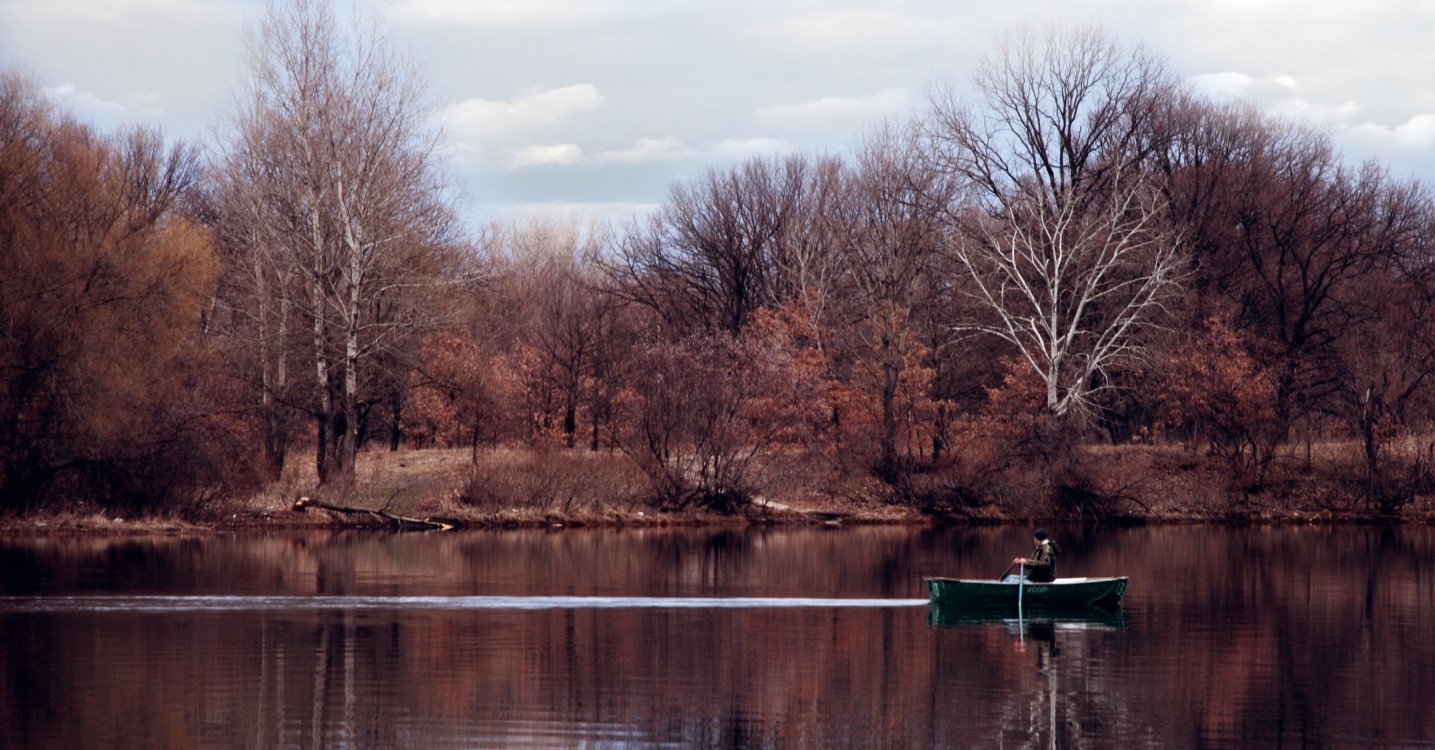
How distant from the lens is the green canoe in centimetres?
2845

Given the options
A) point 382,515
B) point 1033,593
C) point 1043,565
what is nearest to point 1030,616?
point 1033,593

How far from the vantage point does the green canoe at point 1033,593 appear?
28.5 metres

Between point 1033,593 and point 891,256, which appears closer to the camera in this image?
point 1033,593

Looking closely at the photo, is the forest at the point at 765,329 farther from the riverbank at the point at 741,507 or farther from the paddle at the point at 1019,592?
the paddle at the point at 1019,592

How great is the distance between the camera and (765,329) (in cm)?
6069

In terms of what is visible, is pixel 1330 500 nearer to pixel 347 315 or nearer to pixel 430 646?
pixel 347 315

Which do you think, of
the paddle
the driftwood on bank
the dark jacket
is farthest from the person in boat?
the driftwood on bank

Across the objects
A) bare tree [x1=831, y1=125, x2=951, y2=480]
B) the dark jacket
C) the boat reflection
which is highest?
bare tree [x1=831, y1=125, x2=951, y2=480]

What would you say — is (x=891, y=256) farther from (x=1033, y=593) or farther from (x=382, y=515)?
(x=1033, y=593)

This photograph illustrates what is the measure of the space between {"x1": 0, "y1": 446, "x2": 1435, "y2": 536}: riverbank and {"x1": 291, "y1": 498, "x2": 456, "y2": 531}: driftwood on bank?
0.04m

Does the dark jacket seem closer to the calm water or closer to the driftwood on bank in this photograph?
the calm water

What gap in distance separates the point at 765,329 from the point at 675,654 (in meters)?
38.4

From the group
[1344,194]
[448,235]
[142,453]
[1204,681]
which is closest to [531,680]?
[1204,681]

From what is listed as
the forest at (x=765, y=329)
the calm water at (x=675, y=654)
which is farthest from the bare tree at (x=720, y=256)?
the calm water at (x=675, y=654)
